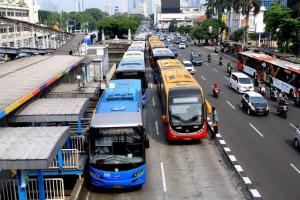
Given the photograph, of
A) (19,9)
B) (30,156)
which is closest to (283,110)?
(30,156)

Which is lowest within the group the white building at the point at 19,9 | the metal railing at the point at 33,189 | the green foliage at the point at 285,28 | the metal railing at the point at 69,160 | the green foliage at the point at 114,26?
the metal railing at the point at 33,189

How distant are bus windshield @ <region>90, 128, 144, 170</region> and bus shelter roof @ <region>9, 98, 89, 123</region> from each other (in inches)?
65.7

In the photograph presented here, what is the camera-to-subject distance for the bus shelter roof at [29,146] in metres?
10.3

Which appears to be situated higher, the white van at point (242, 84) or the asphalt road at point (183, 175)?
the white van at point (242, 84)

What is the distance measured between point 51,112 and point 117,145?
10.8 feet

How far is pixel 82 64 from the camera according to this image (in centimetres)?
2958

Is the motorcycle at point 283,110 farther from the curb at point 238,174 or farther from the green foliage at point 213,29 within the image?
the green foliage at point 213,29

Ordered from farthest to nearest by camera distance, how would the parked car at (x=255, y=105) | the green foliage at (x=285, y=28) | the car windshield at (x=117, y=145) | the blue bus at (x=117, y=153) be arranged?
the green foliage at (x=285, y=28) < the parked car at (x=255, y=105) < the car windshield at (x=117, y=145) < the blue bus at (x=117, y=153)

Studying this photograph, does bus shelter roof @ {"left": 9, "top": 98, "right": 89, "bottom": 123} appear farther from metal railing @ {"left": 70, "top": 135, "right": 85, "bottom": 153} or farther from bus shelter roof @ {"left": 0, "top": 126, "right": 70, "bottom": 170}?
bus shelter roof @ {"left": 0, "top": 126, "right": 70, "bottom": 170}

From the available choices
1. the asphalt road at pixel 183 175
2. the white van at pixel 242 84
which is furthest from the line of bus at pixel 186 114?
the white van at pixel 242 84

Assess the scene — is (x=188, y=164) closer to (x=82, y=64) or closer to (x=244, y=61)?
(x=82, y=64)

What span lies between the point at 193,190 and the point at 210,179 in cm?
135

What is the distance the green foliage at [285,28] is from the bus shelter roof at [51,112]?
38462mm

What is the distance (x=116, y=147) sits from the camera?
14422 mm
